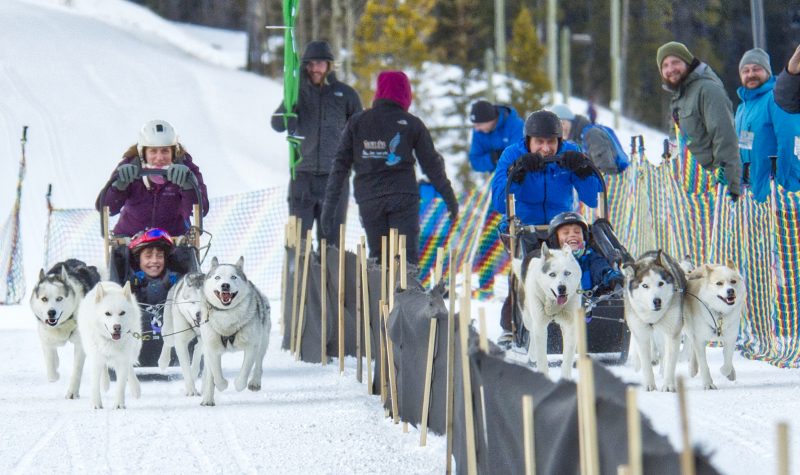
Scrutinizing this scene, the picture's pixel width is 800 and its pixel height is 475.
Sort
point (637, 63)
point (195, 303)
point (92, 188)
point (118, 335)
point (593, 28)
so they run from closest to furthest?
1. point (118, 335)
2. point (195, 303)
3. point (92, 188)
4. point (637, 63)
5. point (593, 28)

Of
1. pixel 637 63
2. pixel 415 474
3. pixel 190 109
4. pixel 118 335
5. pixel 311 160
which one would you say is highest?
pixel 637 63

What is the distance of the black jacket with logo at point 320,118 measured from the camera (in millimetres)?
9648

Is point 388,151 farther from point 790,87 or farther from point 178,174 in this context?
point 790,87

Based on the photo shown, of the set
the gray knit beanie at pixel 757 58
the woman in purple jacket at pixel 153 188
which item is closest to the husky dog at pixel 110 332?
the woman in purple jacket at pixel 153 188

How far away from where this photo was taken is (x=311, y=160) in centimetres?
971

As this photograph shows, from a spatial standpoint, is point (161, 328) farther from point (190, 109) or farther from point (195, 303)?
point (190, 109)

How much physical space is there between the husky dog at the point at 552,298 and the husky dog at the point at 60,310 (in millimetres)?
2445

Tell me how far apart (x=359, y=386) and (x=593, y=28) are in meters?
A: 40.1

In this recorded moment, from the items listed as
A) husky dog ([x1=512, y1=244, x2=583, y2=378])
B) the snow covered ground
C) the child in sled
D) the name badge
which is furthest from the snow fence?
the name badge

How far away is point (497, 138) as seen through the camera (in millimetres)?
10703

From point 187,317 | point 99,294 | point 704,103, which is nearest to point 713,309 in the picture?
point 704,103

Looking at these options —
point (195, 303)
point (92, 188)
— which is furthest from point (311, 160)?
point (92, 188)

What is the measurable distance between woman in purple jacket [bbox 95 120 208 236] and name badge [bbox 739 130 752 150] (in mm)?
3358

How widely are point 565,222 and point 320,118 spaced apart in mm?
3066
